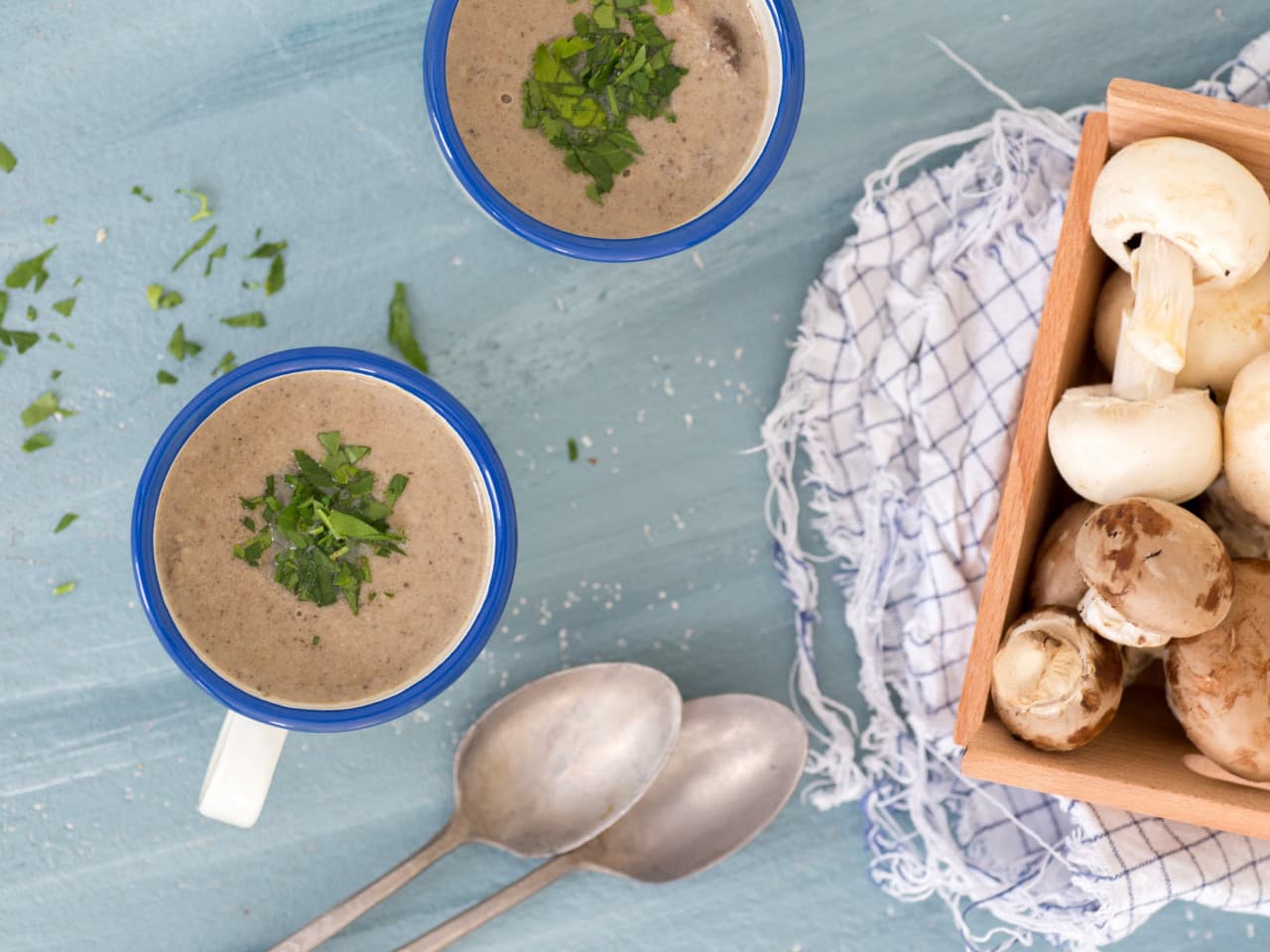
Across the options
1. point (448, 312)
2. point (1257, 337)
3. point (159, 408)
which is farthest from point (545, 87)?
point (1257, 337)

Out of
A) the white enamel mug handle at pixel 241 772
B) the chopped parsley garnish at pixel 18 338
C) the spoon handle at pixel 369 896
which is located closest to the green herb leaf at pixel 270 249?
the chopped parsley garnish at pixel 18 338

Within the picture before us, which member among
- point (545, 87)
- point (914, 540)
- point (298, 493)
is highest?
point (545, 87)

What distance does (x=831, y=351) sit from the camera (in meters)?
1.11

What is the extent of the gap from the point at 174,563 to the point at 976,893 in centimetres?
79

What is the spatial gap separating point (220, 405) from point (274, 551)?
123 millimetres

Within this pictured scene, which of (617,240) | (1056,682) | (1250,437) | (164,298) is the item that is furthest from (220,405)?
(1250,437)

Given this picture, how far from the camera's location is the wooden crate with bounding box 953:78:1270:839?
87 centimetres

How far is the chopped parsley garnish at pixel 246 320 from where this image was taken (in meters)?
1.08

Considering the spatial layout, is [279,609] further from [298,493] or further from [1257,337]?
[1257,337]

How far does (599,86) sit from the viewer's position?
0.95 meters

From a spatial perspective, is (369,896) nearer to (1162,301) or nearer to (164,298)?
(164,298)

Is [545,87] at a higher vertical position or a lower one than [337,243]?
higher

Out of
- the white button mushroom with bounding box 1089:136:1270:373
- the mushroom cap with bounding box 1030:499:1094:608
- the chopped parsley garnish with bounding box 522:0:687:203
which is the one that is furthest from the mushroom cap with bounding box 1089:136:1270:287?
the chopped parsley garnish with bounding box 522:0:687:203

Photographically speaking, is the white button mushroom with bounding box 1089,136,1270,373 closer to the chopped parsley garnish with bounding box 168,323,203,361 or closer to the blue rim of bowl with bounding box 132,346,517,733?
the blue rim of bowl with bounding box 132,346,517,733
